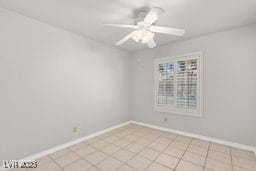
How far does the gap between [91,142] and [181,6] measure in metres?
2.96

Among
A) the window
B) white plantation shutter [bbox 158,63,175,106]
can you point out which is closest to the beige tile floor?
the window

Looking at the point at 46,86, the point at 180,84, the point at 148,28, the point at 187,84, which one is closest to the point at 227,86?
the point at 187,84

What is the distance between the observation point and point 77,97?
2.68 metres

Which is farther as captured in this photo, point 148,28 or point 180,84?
point 180,84

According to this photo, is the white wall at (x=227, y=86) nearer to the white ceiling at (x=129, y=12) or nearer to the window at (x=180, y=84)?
the window at (x=180, y=84)

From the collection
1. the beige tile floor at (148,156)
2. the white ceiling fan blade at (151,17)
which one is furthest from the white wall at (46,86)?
the white ceiling fan blade at (151,17)

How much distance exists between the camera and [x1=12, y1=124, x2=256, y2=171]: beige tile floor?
188 centimetres

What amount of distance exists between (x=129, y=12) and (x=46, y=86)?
1.89 meters

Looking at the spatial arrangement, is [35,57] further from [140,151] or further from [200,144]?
[200,144]

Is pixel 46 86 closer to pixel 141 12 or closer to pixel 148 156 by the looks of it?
pixel 141 12

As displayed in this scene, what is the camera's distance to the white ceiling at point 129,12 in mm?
1702

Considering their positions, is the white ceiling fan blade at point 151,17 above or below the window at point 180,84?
above

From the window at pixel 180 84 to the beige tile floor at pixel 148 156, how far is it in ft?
2.46

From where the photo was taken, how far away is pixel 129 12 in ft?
6.24
